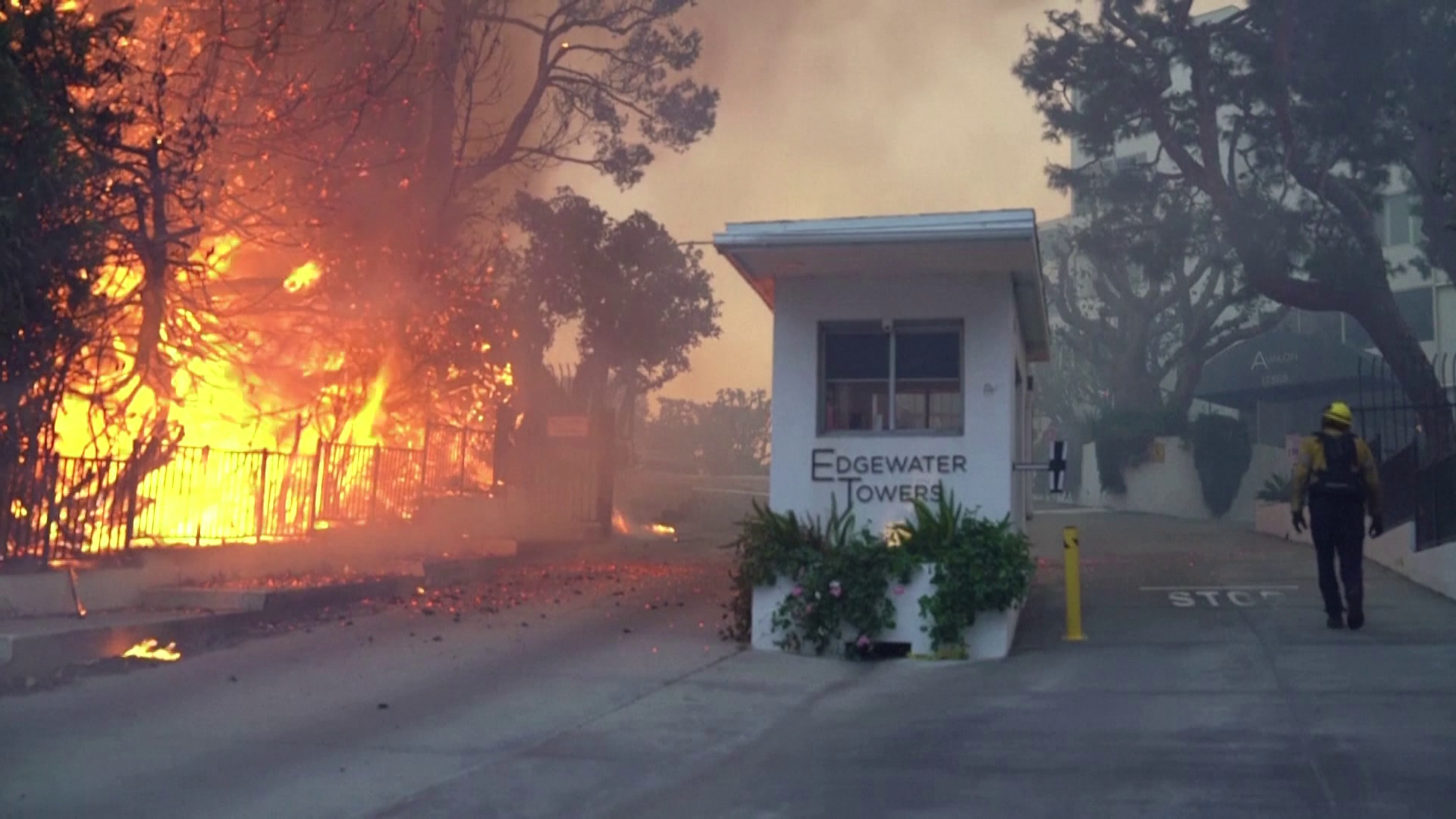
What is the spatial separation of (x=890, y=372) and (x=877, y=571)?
1979mm

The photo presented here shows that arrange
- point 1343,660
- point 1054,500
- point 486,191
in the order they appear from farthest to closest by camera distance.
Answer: point 1054,500, point 486,191, point 1343,660

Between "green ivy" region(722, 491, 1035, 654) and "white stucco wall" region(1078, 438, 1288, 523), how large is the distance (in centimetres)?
2063

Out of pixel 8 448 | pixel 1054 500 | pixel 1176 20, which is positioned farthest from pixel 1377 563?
pixel 1054 500

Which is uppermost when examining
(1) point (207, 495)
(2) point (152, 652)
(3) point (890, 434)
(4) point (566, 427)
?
(4) point (566, 427)

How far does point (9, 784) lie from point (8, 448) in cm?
494

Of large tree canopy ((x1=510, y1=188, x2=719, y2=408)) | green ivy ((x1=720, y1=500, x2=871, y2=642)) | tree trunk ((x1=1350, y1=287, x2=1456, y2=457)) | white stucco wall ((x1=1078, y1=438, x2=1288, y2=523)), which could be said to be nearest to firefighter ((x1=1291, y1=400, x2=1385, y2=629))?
green ivy ((x1=720, y1=500, x2=871, y2=642))

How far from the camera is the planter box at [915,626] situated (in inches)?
424

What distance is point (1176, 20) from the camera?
907 inches

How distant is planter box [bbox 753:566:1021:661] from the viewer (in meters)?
10.8

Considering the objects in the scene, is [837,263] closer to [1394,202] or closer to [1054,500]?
[1394,202]

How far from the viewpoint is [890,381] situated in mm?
12016

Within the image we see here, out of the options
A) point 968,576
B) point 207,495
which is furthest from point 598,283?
point 968,576

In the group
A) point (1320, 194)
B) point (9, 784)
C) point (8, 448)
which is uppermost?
point (1320, 194)

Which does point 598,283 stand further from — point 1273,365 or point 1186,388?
point 1273,365
